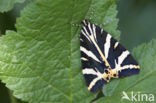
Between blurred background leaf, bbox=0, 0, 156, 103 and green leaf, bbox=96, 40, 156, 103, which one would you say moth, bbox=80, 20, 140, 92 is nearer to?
green leaf, bbox=96, 40, 156, 103

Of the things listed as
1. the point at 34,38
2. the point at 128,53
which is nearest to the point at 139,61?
the point at 128,53

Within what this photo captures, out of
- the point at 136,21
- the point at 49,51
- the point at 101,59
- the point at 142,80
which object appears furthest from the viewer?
the point at 136,21

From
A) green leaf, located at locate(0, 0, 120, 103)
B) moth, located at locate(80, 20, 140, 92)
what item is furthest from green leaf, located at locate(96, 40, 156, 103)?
Result: green leaf, located at locate(0, 0, 120, 103)

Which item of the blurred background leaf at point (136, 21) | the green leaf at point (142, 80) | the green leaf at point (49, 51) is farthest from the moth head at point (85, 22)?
the blurred background leaf at point (136, 21)

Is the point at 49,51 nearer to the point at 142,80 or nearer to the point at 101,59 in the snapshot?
the point at 101,59

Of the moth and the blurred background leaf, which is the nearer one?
the moth

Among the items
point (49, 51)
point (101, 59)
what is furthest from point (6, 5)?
point (101, 59)

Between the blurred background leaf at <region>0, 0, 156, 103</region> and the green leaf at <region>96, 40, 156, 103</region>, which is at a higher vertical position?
the blurred background leaf at <region>0, 0, 156, 103</region>
